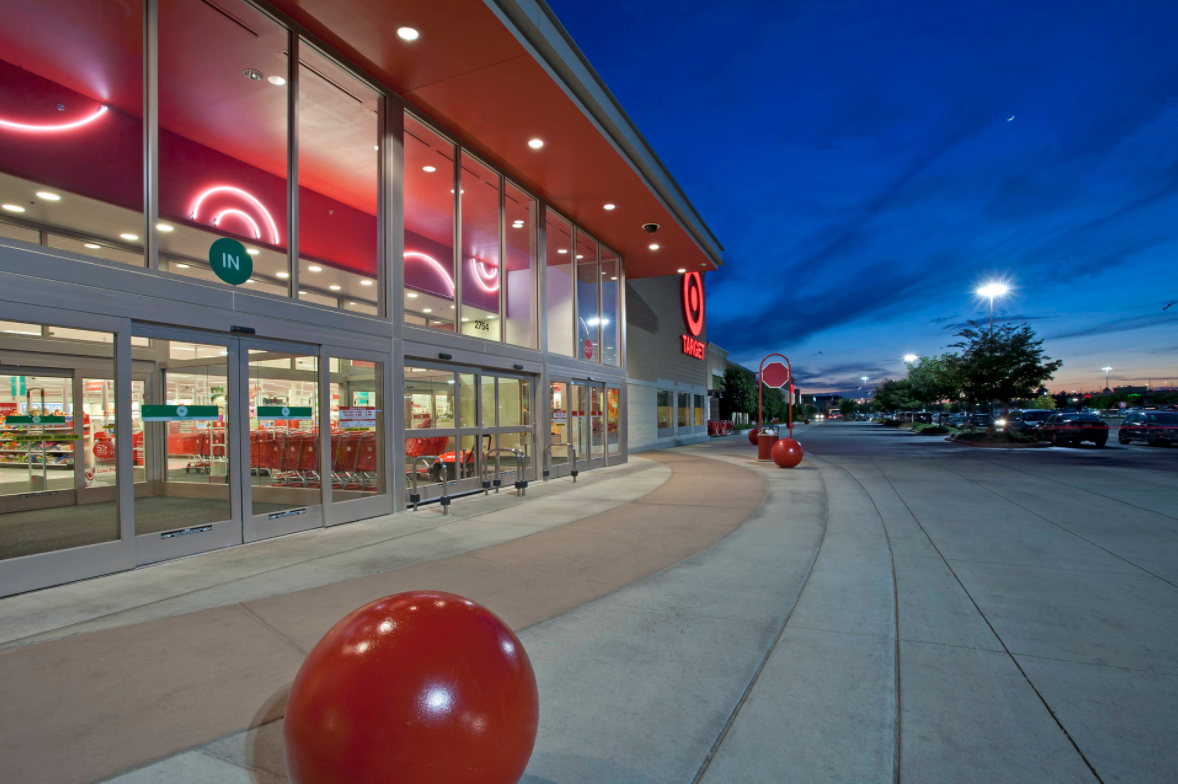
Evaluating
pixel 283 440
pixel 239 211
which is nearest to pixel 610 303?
pixel 239 211

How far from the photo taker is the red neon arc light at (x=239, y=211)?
816cm

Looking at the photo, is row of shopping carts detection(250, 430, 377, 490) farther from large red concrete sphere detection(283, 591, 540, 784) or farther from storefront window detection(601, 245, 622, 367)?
storefront window detection(601, 245, 622, 367)

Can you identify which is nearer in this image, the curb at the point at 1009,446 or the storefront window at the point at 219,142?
the storefront window at the point at 219,142

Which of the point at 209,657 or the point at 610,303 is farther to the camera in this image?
the point at 610,303

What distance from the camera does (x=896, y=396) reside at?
195 feet

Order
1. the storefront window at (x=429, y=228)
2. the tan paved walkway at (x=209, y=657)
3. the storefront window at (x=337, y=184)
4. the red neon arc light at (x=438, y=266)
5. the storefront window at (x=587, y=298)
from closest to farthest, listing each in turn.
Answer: the tan paved walkway at (x=209, y=657)
the storefront window at (x=337, y=184)
the storefront window at (x=429, y=228)
the red neon arc light at (x=438, y=266)
the storefront window at (x=587, y=298)

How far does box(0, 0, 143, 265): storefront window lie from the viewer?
6.32 metres

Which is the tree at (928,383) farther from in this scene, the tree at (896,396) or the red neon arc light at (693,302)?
the red neon arc light at (693,302)

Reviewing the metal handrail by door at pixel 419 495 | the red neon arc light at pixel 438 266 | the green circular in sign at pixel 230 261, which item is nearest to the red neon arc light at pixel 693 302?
the red neon arc light at pixel 438 266

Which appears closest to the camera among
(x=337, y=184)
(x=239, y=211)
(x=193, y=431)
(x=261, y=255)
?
(x=193, y=431)

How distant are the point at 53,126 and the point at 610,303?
1425 centimetres

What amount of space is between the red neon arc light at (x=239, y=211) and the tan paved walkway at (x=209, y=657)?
585 cm

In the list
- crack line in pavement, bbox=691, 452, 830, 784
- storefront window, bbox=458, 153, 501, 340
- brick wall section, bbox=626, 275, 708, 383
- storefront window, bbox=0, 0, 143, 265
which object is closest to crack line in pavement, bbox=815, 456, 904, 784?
crack line in pavement, bbox=691, 452, 830, 784

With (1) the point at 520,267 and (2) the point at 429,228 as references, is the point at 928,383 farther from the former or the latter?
(2) the point at 429,228
